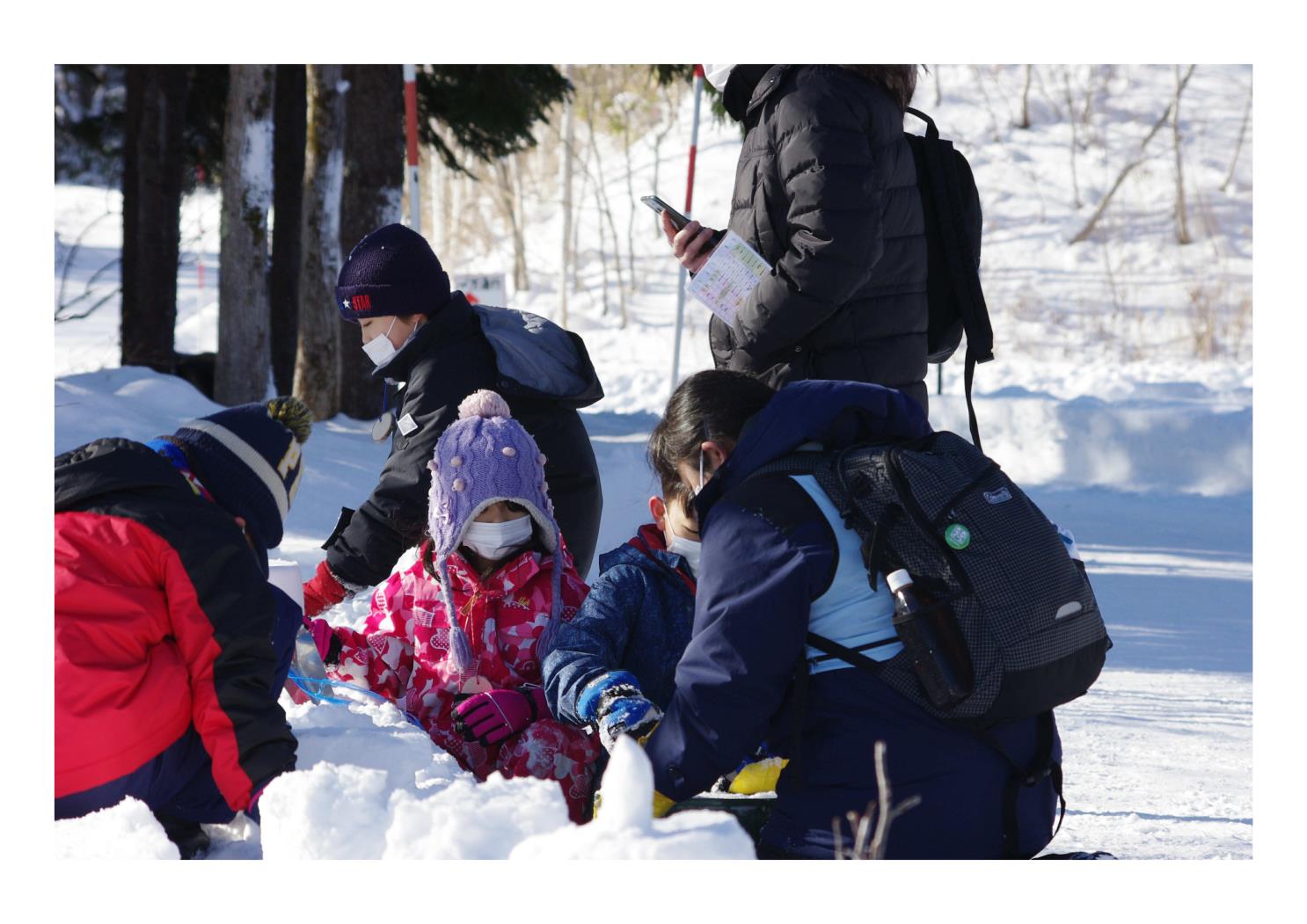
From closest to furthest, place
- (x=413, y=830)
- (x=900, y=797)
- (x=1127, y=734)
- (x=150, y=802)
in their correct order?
1. (x=413, y=830)
2. (x=900, y=797)
3. (x=150, y=802)
4. (x=1127, y=734)

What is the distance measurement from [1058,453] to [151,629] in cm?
797

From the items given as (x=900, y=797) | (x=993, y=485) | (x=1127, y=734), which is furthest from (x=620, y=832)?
(x=1127, y=734)

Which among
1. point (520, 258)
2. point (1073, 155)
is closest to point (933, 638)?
point (1073, 155)

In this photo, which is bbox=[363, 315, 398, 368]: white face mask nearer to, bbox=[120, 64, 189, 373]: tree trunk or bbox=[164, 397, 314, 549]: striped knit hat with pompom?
bbox=[164, 397, 314, 549]: striped knit hat with pompom

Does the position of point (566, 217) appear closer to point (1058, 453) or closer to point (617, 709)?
point (1058, 453)

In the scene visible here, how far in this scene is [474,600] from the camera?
3.26 metres

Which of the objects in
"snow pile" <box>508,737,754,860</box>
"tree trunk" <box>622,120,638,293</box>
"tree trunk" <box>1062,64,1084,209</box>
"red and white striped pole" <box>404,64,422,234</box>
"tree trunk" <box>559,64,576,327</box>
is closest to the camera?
"snow pile" <box>508,737,754,860</box>

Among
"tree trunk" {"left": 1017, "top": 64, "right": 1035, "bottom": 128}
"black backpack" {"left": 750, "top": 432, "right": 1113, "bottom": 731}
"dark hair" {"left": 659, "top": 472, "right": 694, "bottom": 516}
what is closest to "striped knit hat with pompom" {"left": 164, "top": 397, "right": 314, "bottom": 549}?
"dark hair" {"left": 659, "top": 472, "right": 694, "bottom": 516}

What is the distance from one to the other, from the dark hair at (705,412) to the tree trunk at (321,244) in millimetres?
6830

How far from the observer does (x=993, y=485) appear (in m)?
2.29

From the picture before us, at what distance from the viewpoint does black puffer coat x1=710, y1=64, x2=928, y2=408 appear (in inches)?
125

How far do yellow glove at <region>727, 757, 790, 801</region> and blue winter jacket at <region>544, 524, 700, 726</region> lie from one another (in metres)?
0.23

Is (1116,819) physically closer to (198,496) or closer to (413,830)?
(413,830)
